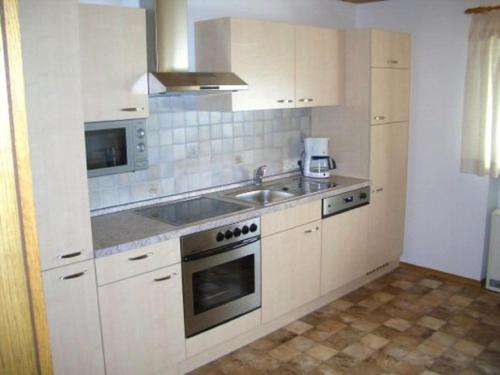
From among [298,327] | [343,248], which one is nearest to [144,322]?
[298,327]

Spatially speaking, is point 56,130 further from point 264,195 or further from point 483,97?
point 483,97

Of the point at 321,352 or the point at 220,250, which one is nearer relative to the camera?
the point at 220,250

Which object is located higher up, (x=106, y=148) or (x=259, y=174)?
(x=106, y=148)

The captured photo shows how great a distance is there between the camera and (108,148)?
2738mm

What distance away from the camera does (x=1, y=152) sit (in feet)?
2.31

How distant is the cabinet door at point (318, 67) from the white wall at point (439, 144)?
2.83 feet

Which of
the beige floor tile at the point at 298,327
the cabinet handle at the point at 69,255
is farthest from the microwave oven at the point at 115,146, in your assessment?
the beige floor tile at the point at 298,327

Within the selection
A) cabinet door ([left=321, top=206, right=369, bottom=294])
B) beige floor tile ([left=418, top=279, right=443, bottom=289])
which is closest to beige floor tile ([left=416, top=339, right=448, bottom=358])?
cabinet door ([left=321, top=206, right=369, bottom=294])

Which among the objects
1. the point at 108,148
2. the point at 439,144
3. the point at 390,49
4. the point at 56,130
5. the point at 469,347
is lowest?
the point at 469,347

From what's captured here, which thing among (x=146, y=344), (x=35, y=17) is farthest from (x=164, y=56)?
(x=146, y=344)

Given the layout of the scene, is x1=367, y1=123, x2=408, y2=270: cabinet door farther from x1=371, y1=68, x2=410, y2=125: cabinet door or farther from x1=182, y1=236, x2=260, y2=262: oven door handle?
x1=182, y1=236, x2=260, y2=262: oven door handle

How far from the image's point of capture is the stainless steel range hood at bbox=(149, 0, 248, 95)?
2830 mm

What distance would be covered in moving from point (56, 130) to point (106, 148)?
1.73ft

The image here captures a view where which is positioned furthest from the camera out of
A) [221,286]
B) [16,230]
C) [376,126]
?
[376,126]
